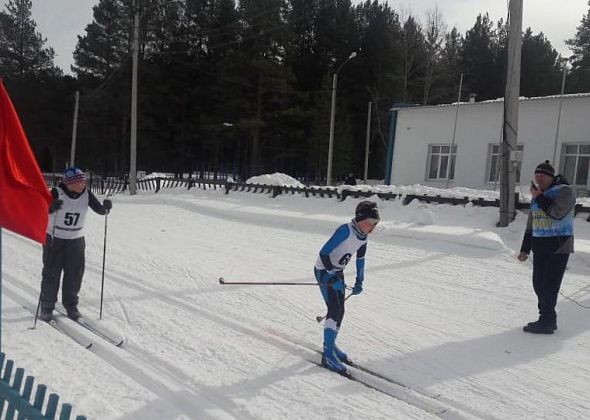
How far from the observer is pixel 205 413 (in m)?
3.80

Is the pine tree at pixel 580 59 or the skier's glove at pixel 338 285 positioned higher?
the pine tree at pixel 580 59

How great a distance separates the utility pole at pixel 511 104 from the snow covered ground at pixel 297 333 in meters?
1.19

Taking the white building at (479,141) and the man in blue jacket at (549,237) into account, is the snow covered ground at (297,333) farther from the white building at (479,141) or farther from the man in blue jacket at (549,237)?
the white building at (479,141)

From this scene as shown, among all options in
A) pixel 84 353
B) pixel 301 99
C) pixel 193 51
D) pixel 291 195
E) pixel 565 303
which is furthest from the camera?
pixel 193 51

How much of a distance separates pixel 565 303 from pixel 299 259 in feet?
15.5

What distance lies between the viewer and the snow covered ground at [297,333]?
4105 mm

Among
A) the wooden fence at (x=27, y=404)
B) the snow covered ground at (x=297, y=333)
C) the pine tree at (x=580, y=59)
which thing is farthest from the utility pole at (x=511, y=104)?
the pine tree at (x=580, y=59)

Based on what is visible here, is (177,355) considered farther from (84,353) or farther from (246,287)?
(246,287)

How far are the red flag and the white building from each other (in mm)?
17560

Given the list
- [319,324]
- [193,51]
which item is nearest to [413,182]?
[319,324]

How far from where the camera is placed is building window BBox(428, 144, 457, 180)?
950 inches

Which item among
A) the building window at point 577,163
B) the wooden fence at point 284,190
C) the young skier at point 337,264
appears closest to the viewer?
the young skier at point 337,264

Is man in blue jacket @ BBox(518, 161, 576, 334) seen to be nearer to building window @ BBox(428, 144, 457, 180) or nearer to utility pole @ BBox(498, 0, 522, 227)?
utility pole @ BBox(498, 0, 522, 227)

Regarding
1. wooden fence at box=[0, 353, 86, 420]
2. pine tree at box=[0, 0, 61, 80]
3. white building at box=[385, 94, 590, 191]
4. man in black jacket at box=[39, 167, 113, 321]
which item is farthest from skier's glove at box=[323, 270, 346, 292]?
pine tree at box=[0, 0, 61, 80]
